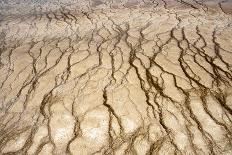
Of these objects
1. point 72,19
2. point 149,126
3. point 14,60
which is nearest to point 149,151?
point 149,126

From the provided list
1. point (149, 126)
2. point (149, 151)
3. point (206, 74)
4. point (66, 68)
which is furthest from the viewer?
point (66, 68)

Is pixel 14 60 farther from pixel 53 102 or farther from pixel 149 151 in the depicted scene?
pixel 149 151

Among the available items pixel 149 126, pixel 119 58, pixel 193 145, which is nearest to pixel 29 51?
pixel 119 58

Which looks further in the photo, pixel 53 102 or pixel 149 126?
pixel 53 102

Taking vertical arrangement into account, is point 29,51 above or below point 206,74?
below

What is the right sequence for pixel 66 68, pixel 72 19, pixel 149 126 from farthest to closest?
pixel 72 19
pixel 66 68
pixel 149 126

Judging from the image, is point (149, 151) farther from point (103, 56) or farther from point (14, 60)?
point (14, 60)
